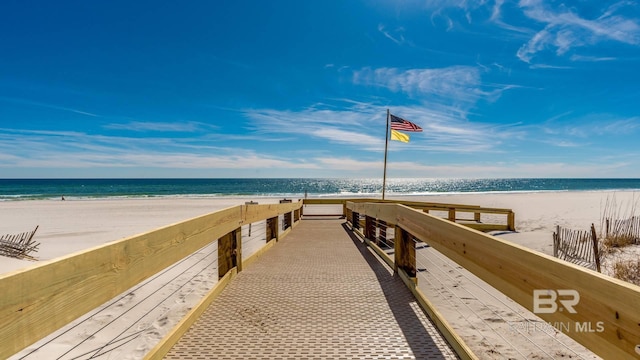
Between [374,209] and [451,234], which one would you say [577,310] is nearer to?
[451,234]

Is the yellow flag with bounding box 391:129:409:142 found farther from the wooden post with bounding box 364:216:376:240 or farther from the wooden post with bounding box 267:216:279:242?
the wooden post with bounding box 267:216:279:242

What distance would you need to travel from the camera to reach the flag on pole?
45.2ft

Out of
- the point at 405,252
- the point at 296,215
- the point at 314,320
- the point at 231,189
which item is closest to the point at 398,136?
the point at 296,215

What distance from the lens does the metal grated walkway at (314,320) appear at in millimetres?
2369

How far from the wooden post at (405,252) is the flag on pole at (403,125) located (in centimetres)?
1005

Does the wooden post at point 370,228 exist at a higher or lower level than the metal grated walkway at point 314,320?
higher

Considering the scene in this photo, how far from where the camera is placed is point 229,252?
404cm

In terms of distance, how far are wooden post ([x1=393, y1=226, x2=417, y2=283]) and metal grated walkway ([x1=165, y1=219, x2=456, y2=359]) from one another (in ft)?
0.61

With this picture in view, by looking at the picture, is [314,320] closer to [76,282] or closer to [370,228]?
[76,282]

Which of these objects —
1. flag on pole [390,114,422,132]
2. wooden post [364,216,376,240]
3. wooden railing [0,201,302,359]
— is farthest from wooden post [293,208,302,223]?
wooden railing [0,201,302,359]

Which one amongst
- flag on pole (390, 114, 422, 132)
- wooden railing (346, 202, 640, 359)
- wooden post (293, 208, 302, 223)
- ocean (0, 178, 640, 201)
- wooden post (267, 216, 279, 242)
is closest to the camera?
wooden railing (346, 202, 640, 359)

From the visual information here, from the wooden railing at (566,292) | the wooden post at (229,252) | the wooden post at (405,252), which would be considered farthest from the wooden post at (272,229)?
the wooden railing at (566,292)

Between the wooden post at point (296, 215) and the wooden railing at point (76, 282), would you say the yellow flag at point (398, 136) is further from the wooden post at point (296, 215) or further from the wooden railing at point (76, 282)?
the wooden railing at point (76, 282)

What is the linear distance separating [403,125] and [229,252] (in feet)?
36.9
